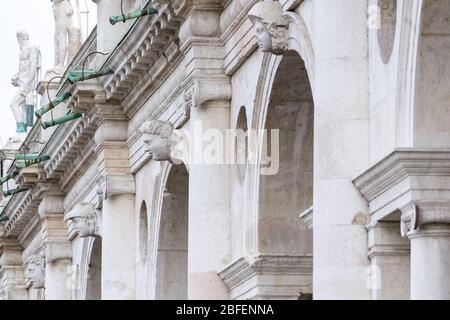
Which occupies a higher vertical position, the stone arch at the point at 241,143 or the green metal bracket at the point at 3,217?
the green metal bracket at the point at 3,217

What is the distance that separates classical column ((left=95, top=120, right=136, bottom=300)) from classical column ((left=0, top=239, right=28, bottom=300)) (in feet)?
59.5

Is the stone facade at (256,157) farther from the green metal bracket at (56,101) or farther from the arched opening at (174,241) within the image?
the green metal bracket at (56,101)

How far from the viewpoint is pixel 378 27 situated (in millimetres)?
24266

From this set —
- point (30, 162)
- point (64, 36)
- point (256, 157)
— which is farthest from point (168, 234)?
point (64, 36)

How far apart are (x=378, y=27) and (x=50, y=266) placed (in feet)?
85.1

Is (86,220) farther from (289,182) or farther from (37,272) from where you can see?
(289,182)

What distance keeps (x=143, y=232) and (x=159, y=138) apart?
5793mm

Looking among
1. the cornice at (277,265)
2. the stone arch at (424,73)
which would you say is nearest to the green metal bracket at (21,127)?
the cornice at (277,265)

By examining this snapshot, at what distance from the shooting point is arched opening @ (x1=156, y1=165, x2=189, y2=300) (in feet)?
120

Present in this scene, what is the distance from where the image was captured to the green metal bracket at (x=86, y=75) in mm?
39188

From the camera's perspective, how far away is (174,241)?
123 feet

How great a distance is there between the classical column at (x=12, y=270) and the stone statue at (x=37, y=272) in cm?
532
